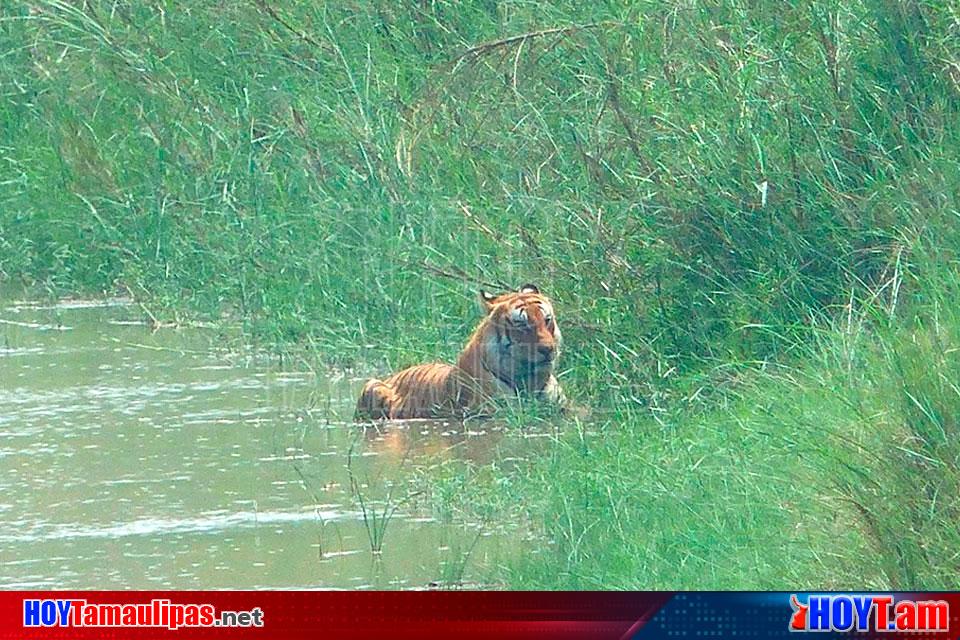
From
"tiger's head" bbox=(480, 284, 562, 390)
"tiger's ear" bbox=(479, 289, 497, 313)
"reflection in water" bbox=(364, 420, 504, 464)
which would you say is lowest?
"reflection in water" bbox=(364, 420, 504, 464)

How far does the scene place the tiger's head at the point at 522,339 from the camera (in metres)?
7.30

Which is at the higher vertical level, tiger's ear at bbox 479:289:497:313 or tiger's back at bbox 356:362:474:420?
tiger's ear at bbox 479:289:497:313

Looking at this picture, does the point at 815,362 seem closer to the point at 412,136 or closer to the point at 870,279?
the point at 870,279

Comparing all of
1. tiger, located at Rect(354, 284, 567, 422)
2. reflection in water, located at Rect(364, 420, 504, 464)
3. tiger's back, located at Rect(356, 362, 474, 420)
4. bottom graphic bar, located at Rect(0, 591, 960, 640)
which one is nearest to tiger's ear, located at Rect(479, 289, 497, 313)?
tiger, located at Rect(354, 284, 567, 422)

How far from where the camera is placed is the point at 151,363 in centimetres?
845

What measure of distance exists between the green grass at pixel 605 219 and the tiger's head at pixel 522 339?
0.22 metres

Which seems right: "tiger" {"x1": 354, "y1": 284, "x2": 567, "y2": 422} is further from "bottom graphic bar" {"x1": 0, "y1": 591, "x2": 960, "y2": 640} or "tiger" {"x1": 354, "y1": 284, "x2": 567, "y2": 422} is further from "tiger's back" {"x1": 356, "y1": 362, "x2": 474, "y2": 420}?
"bottom graphic bar" {"x1": 0, "y1": 591, "x2": 960, "y2": 640}

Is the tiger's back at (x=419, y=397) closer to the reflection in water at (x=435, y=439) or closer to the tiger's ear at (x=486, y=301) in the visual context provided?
the reflection in water at (x=435, y=439)

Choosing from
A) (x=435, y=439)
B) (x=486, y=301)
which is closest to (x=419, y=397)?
(x=435, y=439)

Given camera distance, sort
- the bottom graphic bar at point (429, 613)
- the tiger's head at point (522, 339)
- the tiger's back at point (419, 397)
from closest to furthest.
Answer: the bottom graphic bar at point (429, 613) < the tiger's head at point (522, 339) < the tiger's back at point (419, 397)

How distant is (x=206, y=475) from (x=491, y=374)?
115cm

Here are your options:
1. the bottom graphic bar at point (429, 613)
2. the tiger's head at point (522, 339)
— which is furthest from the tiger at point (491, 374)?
the bottom graphic bar at point (429, 613)

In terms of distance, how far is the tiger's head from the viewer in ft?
24.0

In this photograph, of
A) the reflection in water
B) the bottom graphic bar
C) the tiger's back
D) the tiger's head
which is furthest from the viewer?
the tiger's back
